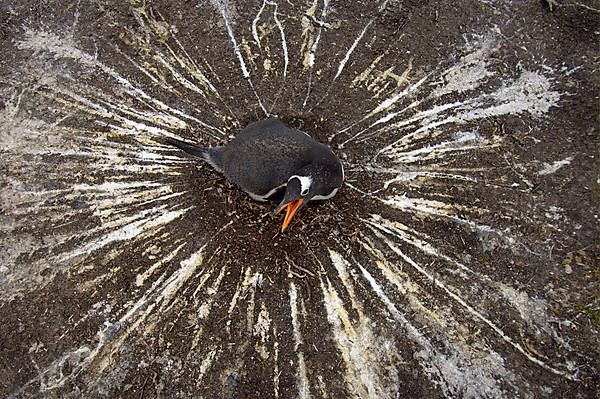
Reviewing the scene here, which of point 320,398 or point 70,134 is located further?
point 70,134

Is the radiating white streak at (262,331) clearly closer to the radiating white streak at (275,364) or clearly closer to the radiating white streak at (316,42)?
the radiating white streak at (275,364)

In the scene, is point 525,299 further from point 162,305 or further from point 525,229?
point 162,305

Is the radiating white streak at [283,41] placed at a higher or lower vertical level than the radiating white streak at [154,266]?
higher

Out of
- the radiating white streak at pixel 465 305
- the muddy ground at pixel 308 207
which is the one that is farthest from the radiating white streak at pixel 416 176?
the radiating white streak at pixel 465 305

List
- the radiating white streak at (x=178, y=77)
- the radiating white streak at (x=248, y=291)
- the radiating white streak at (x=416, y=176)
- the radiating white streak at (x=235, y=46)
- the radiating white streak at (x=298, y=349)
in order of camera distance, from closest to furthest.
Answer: the radiating white streak at (x=298, y=349), the radiating white streak at (x=248, y=291), the radiating white streak at (x=416, y=176), the radiating white streak at (x=235, y=46), the radiating white streak at (x=178, y=77)

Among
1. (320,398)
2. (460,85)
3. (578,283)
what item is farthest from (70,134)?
(578,283)

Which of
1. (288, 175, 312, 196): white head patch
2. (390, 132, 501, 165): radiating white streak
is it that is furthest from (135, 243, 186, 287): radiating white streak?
(390, 132, 501, 165): radiating white streak
